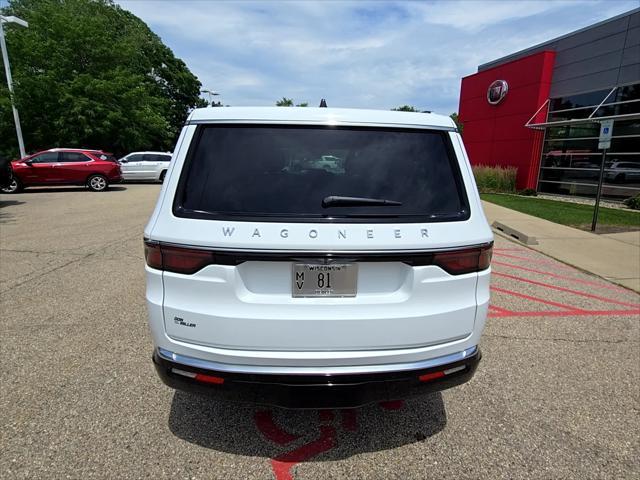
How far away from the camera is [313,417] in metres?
2.62

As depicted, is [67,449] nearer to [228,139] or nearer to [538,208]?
[228,139]

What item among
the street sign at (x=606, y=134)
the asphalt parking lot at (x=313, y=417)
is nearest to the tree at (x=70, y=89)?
the asphalt parking lot at (x=313, y=417)

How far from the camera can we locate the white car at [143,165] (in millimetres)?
21234

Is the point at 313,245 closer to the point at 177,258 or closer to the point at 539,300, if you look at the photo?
the point at 177,258

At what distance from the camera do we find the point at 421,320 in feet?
6.45

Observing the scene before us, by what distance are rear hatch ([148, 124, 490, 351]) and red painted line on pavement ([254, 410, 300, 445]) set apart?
842 millimetres

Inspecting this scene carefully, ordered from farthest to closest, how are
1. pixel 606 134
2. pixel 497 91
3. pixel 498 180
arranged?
pixel 497 91
pixel 498 180
pixel 606 134

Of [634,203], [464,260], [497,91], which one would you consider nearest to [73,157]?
[464,260]

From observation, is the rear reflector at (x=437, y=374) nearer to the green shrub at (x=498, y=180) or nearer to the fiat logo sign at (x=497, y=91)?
the green shrub at (x=498, y=180)

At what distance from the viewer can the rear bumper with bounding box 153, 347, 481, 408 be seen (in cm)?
193

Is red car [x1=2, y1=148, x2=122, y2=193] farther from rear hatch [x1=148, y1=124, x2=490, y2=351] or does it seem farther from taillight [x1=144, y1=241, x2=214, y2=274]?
rear hatch [x1=148, y1=124, x2=490, y2=351]

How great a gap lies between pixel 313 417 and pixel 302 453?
1.15ft

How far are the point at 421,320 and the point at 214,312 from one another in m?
1.03

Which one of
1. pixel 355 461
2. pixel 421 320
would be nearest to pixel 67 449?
pixel 355 461
